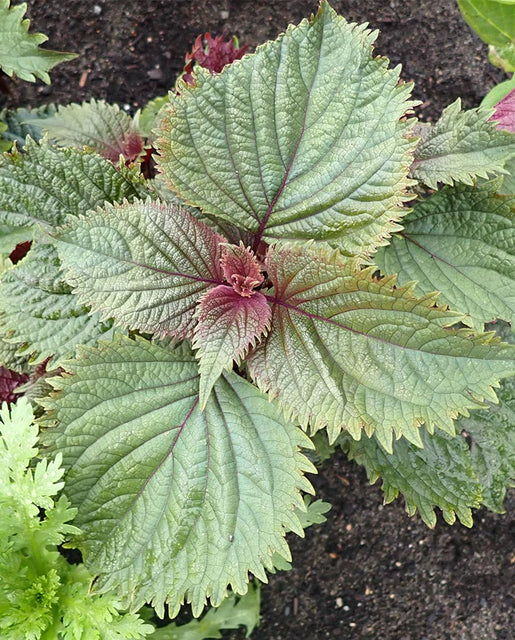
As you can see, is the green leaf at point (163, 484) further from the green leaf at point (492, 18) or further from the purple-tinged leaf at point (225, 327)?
the green leaf at point (492, 18)

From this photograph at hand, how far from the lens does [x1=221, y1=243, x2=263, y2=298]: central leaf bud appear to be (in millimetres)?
911

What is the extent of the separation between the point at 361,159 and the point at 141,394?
0.47 m

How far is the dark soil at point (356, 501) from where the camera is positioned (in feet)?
5.66

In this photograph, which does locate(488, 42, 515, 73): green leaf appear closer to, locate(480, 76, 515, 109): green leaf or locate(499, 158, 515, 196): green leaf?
locate(480, 76, 515, 109): green leaf

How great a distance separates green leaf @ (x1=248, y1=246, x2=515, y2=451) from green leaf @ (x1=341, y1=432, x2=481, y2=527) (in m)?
0.29

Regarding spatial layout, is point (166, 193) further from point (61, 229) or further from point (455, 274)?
point (455, 274)

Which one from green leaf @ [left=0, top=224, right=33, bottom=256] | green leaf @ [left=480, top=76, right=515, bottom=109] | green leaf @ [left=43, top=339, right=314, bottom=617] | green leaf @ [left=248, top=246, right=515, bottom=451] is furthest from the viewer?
green leaf @ [left=480, top=76, right=515, bottom=109]

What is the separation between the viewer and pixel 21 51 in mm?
1328

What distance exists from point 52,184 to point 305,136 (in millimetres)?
407

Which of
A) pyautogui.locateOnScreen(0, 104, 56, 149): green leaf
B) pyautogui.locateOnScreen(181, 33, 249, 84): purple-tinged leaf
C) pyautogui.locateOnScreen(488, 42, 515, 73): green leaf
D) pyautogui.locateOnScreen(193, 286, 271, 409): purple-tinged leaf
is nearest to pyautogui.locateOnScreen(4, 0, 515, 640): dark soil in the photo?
pyautogui.locateOnScreen(0, 104, 56, 149): green leaf

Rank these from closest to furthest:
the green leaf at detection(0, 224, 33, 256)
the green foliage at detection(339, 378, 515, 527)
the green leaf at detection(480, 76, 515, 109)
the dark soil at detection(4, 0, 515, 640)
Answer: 1. the green leaf at detection(0, 224, 33, 256)
2. the green foliage at detection(339, 378, 515, 527)
3. the green leaf at detection(480, 76, 515, 109)
4. the dark soil at detection(4, 0, 515, 640)

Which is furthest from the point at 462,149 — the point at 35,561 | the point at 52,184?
the point at 35,561

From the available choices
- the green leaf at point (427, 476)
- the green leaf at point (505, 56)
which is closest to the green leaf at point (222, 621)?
the green leaf at point (427, 476)

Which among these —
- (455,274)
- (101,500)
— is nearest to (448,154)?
(455,274)
